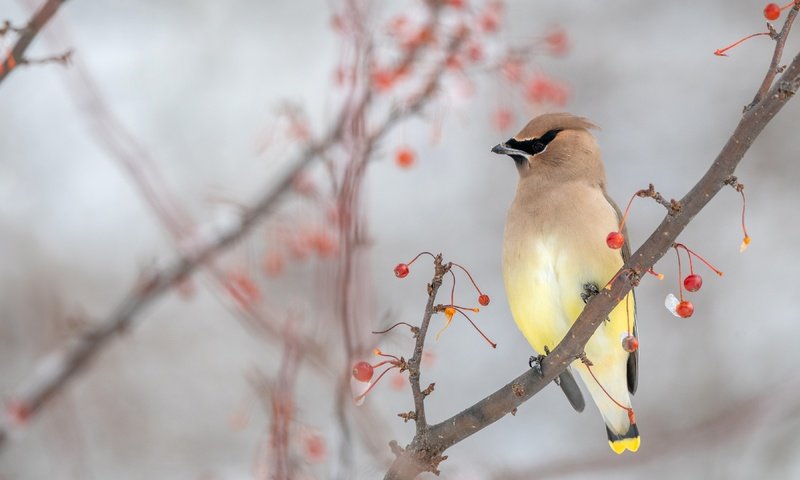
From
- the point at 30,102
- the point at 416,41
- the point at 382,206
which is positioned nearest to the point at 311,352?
the point at 416,41

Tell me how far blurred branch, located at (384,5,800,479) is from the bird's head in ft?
4.10

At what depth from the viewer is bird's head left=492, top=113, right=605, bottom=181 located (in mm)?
3501

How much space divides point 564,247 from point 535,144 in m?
0.53

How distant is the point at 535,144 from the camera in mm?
3607

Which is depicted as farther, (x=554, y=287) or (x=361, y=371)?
(x=554, y=287)

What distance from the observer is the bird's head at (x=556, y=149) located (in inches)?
138

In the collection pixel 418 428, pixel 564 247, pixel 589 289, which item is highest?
pixel 564 247

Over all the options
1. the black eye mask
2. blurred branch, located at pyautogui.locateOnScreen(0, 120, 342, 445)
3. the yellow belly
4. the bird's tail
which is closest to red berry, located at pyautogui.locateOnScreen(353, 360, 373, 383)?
the yellow belly

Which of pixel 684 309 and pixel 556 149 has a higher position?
pixel 556 149

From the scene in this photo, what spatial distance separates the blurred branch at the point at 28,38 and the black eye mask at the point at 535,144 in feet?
6.00

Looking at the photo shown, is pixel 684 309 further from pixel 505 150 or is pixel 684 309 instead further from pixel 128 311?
pixel 128 311

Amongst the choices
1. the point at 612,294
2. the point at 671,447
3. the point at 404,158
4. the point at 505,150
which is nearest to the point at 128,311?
the point at 404,158

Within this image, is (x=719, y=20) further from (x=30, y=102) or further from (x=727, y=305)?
(x=30, y=102)

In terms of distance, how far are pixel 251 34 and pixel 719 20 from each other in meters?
3.90
